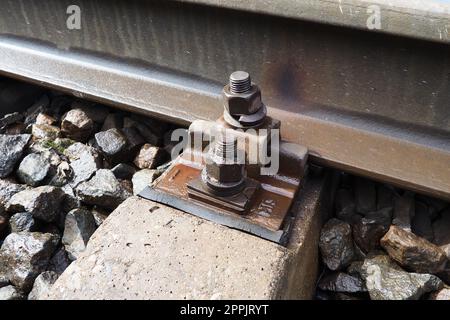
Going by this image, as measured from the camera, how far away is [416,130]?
1.90 meters

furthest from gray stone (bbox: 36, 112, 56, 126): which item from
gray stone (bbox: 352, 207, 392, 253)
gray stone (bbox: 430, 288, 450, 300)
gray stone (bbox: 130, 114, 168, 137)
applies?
gray stone (bbox: 430, 288, 450, 300)

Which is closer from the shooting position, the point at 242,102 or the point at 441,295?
the point at 441,295

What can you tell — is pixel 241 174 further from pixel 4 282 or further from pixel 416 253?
pixel 4 282

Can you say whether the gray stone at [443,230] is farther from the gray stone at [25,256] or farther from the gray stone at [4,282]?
the gray stone at [4,282]

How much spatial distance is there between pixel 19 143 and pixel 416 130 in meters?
1.93

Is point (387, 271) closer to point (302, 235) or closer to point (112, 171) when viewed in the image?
point (302, 235)

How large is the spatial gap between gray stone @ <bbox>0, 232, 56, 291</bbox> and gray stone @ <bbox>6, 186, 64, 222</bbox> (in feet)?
0.39

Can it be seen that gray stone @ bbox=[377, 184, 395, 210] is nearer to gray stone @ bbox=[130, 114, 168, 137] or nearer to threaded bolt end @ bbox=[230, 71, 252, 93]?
threaded bolt end @ bbox=[230, 71, 252, 93]

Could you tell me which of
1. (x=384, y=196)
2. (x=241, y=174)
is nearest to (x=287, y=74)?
(x=241, y=174)

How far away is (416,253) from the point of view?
1742mm

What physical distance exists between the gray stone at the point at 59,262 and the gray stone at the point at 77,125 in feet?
2.49

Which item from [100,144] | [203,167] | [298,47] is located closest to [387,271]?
[203,167]

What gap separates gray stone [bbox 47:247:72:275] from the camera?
186cm

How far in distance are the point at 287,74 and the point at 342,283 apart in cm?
93
